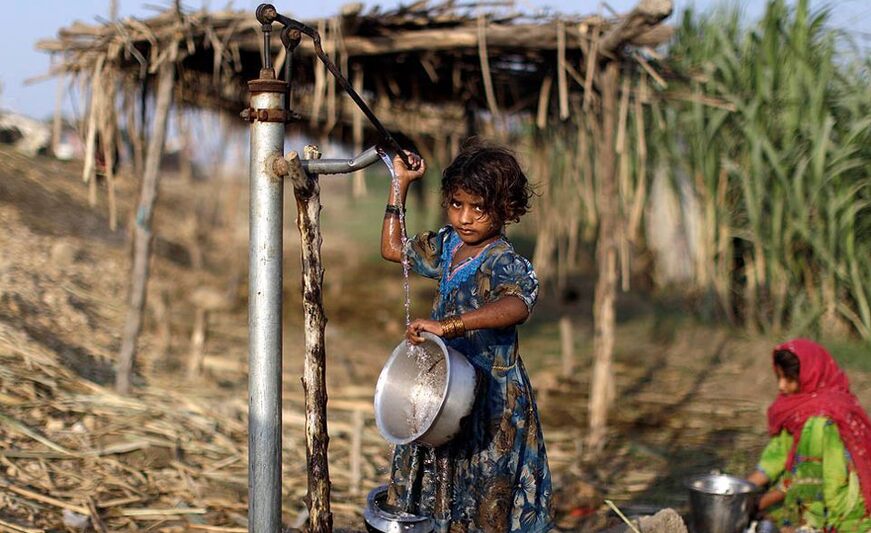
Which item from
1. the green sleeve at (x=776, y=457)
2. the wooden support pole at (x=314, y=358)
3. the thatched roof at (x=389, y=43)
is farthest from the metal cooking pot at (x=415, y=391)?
the thatched roof at (x=389, y=43)

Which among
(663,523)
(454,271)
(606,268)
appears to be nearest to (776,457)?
(663,523)

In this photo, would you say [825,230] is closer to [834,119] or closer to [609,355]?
[834,119]

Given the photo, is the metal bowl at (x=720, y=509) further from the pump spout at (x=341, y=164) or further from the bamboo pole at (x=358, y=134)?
the bamboo pole at (x=358, y=134)

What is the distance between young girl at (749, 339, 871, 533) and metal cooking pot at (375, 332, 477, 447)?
5.71 feet

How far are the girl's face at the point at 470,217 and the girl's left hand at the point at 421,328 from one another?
31 cm

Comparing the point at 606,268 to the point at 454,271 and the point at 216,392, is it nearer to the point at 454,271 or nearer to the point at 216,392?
the point at 216,392

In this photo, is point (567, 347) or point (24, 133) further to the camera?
point (24, 133)

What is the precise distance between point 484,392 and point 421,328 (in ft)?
1.07

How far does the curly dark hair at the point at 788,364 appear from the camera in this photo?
348 centimetres

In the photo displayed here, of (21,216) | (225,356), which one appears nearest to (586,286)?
(225,356)

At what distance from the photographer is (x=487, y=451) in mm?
2430

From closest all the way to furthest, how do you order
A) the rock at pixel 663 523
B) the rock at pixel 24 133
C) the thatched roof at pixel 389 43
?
the rock at pixel 663 523 < the thatched roof at pixel 389 43 < the rock at pixel 24 133

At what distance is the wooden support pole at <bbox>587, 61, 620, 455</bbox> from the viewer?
490cm

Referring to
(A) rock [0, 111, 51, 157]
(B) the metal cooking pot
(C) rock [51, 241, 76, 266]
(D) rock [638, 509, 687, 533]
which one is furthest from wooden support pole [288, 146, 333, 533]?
(A) rock [0, 111, 51, 157]
